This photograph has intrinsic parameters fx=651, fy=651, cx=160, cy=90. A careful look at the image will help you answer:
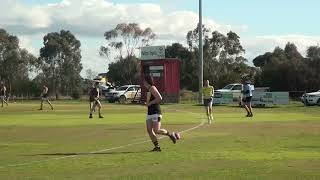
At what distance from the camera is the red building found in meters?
57.0

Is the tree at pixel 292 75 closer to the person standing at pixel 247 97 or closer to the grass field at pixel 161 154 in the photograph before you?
the person standing at pixel 247 97

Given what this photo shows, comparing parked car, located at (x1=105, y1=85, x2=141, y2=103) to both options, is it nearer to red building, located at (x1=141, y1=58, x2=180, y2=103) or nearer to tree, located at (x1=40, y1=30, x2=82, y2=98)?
red building, located at (x1=141, y1=58, x2=180, y2=103)

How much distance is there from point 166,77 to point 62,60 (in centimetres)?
5276

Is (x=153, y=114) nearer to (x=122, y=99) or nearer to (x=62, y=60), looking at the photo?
(x=122, y=99)

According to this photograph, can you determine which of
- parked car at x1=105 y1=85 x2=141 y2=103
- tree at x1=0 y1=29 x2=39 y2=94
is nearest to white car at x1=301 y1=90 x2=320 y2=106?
parked car at x1=105 y1=85 x2=141 y2=103

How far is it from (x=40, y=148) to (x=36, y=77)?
85.6 m

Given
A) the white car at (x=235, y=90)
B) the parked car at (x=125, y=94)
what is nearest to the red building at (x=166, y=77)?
the parked car at (x=125, y=94)

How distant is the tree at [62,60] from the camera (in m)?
103

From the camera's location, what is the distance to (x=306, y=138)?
1881 centimetres

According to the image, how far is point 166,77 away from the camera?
57250 millimetres

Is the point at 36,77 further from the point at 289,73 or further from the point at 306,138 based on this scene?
the point at 306,138

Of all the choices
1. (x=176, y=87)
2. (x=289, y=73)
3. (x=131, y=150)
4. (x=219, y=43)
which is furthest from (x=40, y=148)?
(x=219, y=43)

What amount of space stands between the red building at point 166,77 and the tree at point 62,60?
145ft

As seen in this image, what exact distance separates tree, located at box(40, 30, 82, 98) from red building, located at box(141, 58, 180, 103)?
1742 inches
